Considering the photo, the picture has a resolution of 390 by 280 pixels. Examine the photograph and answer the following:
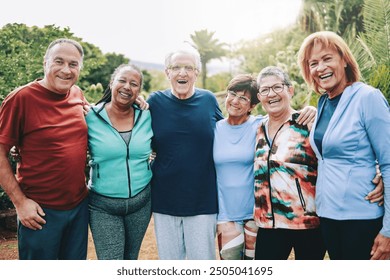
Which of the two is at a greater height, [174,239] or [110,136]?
[110,136]

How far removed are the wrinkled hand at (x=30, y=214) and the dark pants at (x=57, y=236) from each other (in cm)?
5

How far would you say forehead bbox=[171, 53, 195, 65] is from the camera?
3195 millimetres

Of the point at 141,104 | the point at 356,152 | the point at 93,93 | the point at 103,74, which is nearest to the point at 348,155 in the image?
the point at 356,152

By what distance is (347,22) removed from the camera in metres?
10.4

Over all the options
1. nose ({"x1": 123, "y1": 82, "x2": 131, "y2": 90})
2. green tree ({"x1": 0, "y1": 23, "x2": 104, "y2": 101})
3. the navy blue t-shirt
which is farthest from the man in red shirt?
green tree ({"x1": 0, "y1": 23, "x2": 104, "y2": 101})

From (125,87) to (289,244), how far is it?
1.73 meters

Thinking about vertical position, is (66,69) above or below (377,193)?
above

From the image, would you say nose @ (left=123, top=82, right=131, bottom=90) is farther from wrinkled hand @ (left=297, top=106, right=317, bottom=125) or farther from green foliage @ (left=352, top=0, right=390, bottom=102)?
green foliage @ (left=352, top=0, right=390, bottom=102)

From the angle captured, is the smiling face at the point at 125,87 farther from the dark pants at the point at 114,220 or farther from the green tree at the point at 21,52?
the green tree at the point at 21,52

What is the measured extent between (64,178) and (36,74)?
4305mm

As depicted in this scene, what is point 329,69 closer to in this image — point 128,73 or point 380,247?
point 380,247

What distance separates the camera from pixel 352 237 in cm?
246

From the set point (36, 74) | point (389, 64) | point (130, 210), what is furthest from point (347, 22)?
point (130, 210)

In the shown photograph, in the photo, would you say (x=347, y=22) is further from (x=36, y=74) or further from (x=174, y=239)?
(x=174, y=239)
